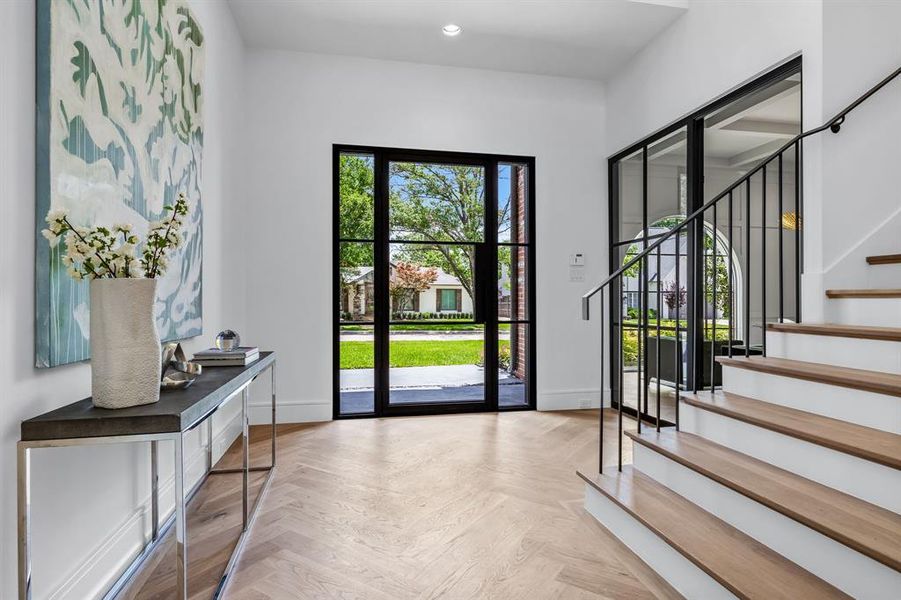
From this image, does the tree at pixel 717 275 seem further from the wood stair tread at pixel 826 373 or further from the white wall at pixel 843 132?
the wood stair tread at pixel 826 373

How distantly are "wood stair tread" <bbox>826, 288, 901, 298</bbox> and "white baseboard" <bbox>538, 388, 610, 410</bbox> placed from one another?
2.20 meters

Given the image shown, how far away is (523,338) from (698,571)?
301 cm

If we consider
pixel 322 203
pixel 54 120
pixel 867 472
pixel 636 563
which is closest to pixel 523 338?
pixel 322 203

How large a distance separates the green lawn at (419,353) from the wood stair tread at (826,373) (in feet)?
7.46

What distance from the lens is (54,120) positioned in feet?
4.65

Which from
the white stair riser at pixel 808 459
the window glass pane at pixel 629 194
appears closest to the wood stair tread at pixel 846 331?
the white stair riser at pixel 808 459

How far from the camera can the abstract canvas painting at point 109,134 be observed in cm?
140

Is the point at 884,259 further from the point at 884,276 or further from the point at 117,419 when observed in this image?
the point at 117,419

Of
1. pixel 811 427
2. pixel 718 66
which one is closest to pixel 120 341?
pixel 811 427

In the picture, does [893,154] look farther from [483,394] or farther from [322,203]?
[322,203]

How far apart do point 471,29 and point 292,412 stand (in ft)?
10.7

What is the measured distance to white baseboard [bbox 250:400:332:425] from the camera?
4.07 metres

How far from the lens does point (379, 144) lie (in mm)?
4289

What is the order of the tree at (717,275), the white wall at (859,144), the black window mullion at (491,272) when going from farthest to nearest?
the black window mullion at (491,272)
the tree at (717,275)
the white wall at (859,144)
